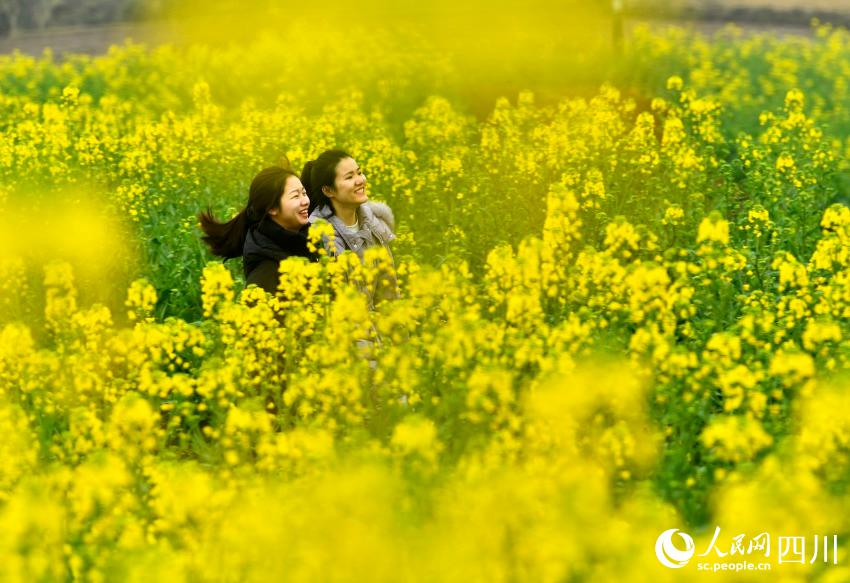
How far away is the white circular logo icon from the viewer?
146 inches

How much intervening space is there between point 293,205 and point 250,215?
0.31m

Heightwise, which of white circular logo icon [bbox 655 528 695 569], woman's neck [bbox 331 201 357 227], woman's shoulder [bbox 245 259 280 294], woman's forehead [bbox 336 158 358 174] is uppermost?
woman's forehead [bbox 336 158 358 174]

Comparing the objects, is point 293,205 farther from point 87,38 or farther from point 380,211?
point 87,38

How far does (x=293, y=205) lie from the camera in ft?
19.3

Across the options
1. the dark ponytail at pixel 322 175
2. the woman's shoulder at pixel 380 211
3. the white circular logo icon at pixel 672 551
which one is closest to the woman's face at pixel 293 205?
the dark ponytail at pixel 322 175

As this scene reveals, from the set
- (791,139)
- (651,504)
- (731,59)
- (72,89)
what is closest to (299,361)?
(651,504)

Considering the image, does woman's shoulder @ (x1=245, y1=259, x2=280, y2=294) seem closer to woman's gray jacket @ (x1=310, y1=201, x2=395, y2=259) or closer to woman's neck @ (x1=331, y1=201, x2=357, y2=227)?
woman's gray jacket @ (x1=310, y1=201, x2=395, y2=259)

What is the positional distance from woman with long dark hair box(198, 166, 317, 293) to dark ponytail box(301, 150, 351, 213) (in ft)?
0.46

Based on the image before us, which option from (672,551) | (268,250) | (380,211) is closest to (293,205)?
(268,250)

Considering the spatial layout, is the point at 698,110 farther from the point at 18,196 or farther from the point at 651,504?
the point at 651,504

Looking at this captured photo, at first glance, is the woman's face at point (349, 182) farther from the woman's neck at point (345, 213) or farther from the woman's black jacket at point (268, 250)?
the woman's black jacket at point (268, 250)

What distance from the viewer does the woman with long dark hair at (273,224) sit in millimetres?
Answer: 5883

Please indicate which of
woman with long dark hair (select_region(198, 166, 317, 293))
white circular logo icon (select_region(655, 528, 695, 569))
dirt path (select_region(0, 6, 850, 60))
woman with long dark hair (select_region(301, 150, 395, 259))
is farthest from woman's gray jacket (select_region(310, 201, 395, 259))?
dirt path (select_region(0, 6, 850, 60))

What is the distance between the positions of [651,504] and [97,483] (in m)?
1.79
